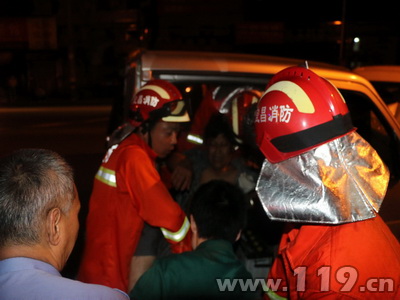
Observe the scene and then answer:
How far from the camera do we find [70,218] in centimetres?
170

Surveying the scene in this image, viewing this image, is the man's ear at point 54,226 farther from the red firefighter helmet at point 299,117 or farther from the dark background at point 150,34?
the dark background at point 150,34

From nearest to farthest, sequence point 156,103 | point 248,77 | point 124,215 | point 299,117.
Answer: point 299,117 < point 124,215 < point 156,103 < point 248,77

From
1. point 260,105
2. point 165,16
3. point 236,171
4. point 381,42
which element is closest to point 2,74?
point 165,16

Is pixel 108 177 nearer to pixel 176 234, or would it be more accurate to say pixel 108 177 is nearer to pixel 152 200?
pixel 152 200

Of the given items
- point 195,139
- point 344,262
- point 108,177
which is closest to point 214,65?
point 195,139

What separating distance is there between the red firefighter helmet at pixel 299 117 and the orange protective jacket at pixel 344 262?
30cm

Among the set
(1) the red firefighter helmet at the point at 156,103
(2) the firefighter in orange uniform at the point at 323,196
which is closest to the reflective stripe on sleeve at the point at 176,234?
(1) the red firefighter helmet at the point at 156,103

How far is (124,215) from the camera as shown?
291 cm

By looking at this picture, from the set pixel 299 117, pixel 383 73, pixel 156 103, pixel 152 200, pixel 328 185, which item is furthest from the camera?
Answer: pixel 383 73

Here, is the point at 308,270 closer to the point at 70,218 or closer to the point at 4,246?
the point at 70,218

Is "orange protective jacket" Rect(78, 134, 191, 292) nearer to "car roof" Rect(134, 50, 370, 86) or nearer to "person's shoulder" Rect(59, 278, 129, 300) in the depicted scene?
"car roof" Rect(134, 50, 370, 86)

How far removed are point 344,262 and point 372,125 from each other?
2.32m

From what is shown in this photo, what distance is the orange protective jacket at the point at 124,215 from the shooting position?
2.83 metres

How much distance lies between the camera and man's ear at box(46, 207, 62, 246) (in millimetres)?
1571
